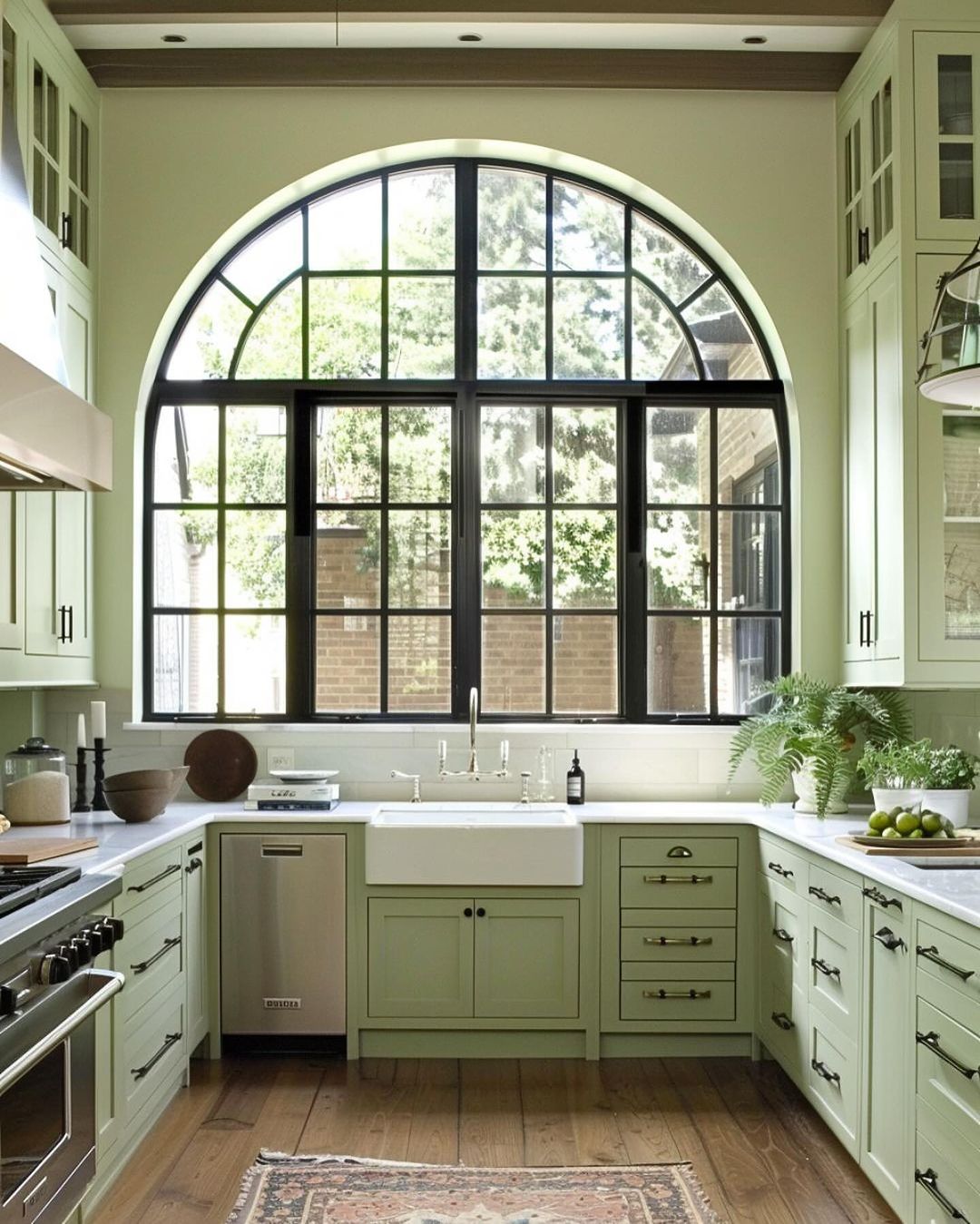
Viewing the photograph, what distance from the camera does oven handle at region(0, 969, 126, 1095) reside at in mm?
2188

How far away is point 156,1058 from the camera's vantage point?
357 centimetres

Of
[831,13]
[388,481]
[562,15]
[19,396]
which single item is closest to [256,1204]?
[19,396]

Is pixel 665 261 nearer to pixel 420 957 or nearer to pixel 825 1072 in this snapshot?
pixel 420 957

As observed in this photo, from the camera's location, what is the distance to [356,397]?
16.2 feet

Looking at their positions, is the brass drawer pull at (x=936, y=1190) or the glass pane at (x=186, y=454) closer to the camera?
the brass drawer pull at (x=936, y=1190)

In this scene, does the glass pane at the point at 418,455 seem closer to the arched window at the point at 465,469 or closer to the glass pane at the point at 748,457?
the arched window at the point at 465,469

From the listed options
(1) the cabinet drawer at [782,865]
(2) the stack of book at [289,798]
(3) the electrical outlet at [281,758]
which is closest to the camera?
(1) the cabinet drawer at [782,865]

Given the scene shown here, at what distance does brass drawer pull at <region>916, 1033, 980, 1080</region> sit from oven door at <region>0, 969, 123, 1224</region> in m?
1.73

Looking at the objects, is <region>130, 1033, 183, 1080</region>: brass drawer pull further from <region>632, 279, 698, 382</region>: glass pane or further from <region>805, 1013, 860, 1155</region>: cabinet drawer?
<region>632, 279, 698, 382</region>: glass pane

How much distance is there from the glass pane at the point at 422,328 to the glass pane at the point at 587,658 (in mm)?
1090

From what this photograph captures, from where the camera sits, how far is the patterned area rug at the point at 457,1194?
9.89 ft

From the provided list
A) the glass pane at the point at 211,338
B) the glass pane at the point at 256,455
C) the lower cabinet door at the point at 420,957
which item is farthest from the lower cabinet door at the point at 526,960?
the glass pane at the point at 211,338

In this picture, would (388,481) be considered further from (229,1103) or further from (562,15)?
(229,1103)

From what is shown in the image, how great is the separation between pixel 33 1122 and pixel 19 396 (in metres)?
1.42
